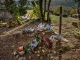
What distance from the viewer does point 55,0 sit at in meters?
16.8

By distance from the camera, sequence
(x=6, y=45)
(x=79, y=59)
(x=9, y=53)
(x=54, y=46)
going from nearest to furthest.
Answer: (x=79, y=59) < (x=54, y=46) < (x=9, y=53) < (x=6, y=45)

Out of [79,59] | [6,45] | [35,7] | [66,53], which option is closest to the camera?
[79,59]

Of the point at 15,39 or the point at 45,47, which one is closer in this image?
the point at 45,47

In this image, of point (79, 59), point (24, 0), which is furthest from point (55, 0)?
point (24, 0)

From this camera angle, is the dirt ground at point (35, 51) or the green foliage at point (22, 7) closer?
the dirt ground at point (35, 51)

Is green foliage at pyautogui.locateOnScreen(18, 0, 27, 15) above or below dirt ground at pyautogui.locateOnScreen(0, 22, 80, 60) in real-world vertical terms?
below

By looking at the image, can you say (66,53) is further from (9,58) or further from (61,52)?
(9,58)

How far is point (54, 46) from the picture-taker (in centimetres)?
759

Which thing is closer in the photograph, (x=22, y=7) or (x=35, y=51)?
(x=35, y=51)

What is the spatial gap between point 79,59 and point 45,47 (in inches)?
58.4

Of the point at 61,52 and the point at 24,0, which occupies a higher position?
the point at 61,52

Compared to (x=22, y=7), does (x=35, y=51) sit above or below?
above

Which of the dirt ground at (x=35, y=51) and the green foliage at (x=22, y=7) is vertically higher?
the dirt ground at (x=35, y=51)

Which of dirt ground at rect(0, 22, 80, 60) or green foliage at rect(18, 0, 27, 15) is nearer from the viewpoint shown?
dirt ground at rect(0, 22, 80, 60)
